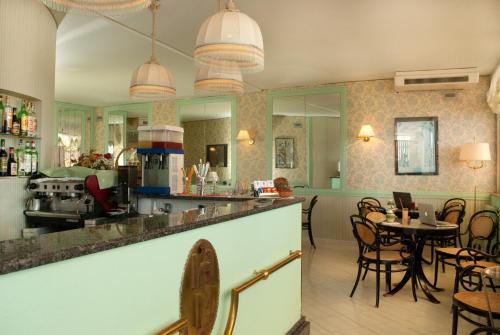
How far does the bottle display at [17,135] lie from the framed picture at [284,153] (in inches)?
205

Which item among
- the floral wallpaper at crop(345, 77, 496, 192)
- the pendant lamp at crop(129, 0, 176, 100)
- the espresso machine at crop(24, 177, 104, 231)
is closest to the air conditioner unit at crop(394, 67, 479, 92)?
the floral wallpaper at crop(345, 77, 496, 192)

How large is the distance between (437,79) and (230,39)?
18.0ft

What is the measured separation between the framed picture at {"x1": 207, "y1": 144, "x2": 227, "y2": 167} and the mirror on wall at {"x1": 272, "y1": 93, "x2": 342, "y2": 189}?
125cm

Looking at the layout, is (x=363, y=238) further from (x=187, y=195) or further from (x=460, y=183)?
(x=460, y=183)

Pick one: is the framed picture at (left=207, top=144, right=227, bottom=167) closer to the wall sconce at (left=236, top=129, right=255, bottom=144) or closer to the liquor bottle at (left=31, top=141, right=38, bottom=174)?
the wall sconce at (left=236, top=129, right=255, bottom=144)

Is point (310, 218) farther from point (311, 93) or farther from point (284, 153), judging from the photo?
point (311, 93)

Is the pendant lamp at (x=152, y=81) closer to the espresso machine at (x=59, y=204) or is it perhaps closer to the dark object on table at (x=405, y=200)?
the espresso machine at (x=59, y=204)

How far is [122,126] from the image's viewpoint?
10.8 m

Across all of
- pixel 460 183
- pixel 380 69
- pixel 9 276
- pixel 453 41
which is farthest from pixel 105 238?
pixel 460 183

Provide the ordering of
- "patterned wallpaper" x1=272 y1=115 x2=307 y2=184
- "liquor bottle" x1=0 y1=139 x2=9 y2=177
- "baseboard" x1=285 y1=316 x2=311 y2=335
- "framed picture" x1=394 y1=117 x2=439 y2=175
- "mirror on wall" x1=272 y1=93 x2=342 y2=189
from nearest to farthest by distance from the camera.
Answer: "baseboard" x1=285 y1=316 x2=311 y2=335
"liquor bottle" x1=0 y1=139 x2=9 y2=177
"framed picture" x1=394 y1=117 x2=439 y2=175
"mirror on wall" x1=272 y1=93 x2=342 y2=189
"patterned wallpaper" x1=272 y1=115 x2=307 y2=184

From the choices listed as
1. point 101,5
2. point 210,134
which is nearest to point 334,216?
point 210,134

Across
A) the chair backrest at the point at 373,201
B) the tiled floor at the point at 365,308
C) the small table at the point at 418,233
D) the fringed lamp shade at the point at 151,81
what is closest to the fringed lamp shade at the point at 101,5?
the fringed lamp shade at the point at 151,81

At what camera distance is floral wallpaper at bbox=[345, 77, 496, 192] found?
23.3 feet

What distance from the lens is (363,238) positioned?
442 centimetres
